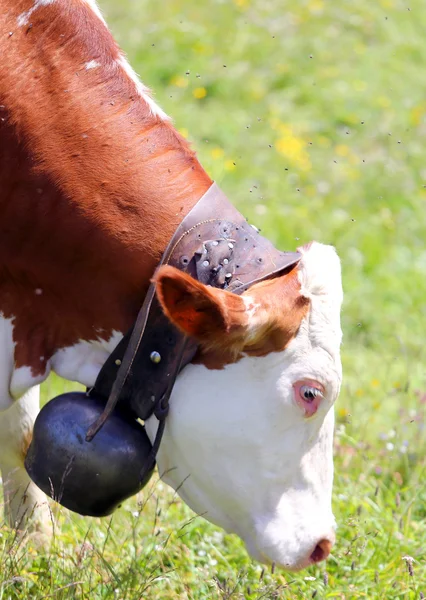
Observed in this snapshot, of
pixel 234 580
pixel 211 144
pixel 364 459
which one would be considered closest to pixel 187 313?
pixel 234 580

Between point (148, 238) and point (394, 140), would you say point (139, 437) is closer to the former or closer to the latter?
point (148, 238)

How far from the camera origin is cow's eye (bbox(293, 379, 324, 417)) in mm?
2867

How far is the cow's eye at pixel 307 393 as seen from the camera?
9.41ft

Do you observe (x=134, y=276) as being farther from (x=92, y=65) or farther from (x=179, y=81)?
(x=179, y=81)

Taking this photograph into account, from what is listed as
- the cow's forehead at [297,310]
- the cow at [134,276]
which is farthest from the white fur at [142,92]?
the cow's forehead at [297,310]

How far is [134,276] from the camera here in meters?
2.87

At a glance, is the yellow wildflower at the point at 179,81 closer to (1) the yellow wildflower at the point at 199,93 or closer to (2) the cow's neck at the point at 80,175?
(1) the yellow wildflower at the point at 199,93

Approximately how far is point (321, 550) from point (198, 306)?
0.99m

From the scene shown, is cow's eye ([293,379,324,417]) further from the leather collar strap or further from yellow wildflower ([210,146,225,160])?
yellow wildflower ([210,146,225,160])

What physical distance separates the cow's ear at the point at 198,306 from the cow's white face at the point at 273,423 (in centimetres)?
13

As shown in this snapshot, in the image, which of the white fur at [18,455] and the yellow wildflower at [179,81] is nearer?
the white fur at [18,455]

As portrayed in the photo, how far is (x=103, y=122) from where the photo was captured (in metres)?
2.89

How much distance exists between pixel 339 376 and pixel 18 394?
3.25 ft

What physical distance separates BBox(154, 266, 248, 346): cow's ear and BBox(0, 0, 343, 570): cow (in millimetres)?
130
